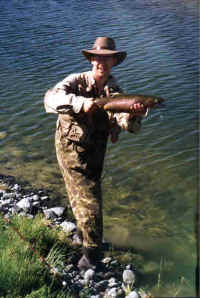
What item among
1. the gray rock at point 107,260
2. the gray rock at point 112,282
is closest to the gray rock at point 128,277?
the gray rock at point 112,282

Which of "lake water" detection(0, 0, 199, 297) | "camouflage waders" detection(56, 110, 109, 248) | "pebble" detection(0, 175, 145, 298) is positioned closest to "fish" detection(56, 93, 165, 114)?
"camouflage waders" detection(56, 110, 109, 248)

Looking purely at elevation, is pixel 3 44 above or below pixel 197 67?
above

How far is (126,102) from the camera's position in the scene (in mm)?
3688

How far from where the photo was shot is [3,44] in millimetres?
13906

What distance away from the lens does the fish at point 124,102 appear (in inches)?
140

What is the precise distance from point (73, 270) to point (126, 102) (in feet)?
Answer: 7.00

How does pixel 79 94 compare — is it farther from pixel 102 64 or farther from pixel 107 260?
pixel 107 260

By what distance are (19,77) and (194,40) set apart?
19.6ft

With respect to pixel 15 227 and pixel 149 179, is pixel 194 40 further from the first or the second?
pixel 15 227

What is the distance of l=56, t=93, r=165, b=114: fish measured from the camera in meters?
3.55

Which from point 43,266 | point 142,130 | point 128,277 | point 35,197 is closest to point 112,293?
point 128,277

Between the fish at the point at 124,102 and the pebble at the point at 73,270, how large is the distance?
1664mm

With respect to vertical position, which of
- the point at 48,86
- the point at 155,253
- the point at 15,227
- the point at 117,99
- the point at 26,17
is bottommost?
the point at 155,253

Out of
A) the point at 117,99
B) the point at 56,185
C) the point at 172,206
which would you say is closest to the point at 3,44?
the point at 56,185
